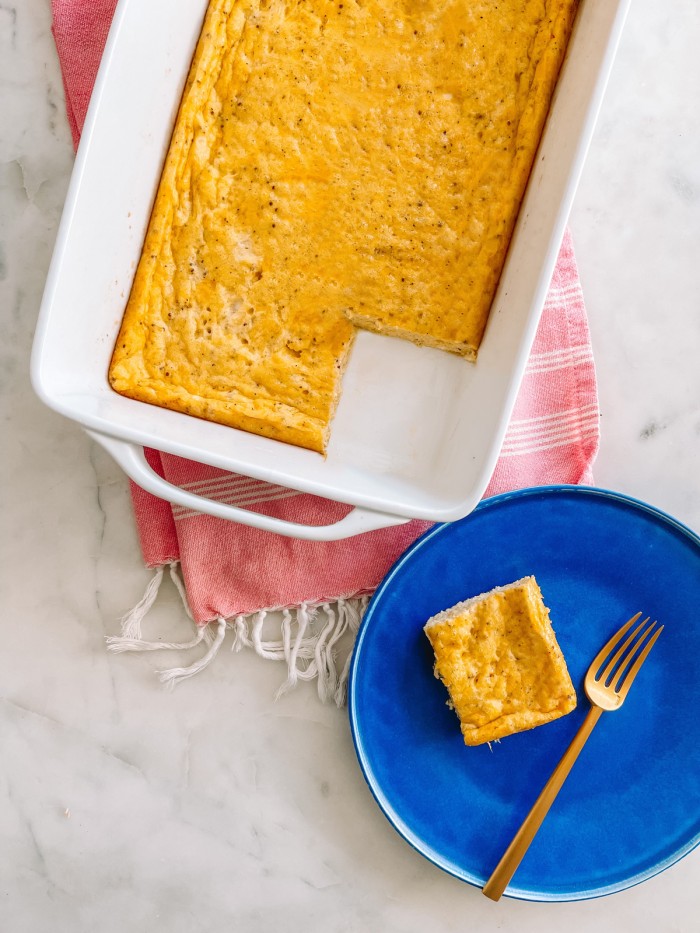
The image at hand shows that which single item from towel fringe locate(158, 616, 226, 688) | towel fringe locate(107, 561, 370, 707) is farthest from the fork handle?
towel fringe locate(158, 616, 226, 688)

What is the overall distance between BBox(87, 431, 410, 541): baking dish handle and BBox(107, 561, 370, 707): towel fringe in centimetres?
40

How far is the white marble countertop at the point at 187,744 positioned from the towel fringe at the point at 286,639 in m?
0.04

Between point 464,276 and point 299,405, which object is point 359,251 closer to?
point 464,276

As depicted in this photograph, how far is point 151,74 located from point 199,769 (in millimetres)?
1566

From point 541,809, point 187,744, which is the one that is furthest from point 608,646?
point 187,744

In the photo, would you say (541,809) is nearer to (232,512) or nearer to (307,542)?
(307,542)

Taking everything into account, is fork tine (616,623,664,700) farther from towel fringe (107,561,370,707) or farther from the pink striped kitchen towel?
towel fringe (107,561,370,707)

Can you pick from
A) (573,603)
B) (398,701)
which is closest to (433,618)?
(398,701)

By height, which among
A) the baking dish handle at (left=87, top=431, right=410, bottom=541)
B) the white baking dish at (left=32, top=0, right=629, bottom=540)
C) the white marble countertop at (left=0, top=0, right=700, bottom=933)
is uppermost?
the white baking dish at (left=32, top=0, right=629, bottom=540)

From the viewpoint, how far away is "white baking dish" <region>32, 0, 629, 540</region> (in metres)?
1.49

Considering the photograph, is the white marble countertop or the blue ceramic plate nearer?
the blue ceramic plate

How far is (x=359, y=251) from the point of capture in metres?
1.72

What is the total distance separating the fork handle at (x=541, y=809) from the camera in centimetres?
181

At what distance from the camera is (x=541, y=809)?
5.97 feet
